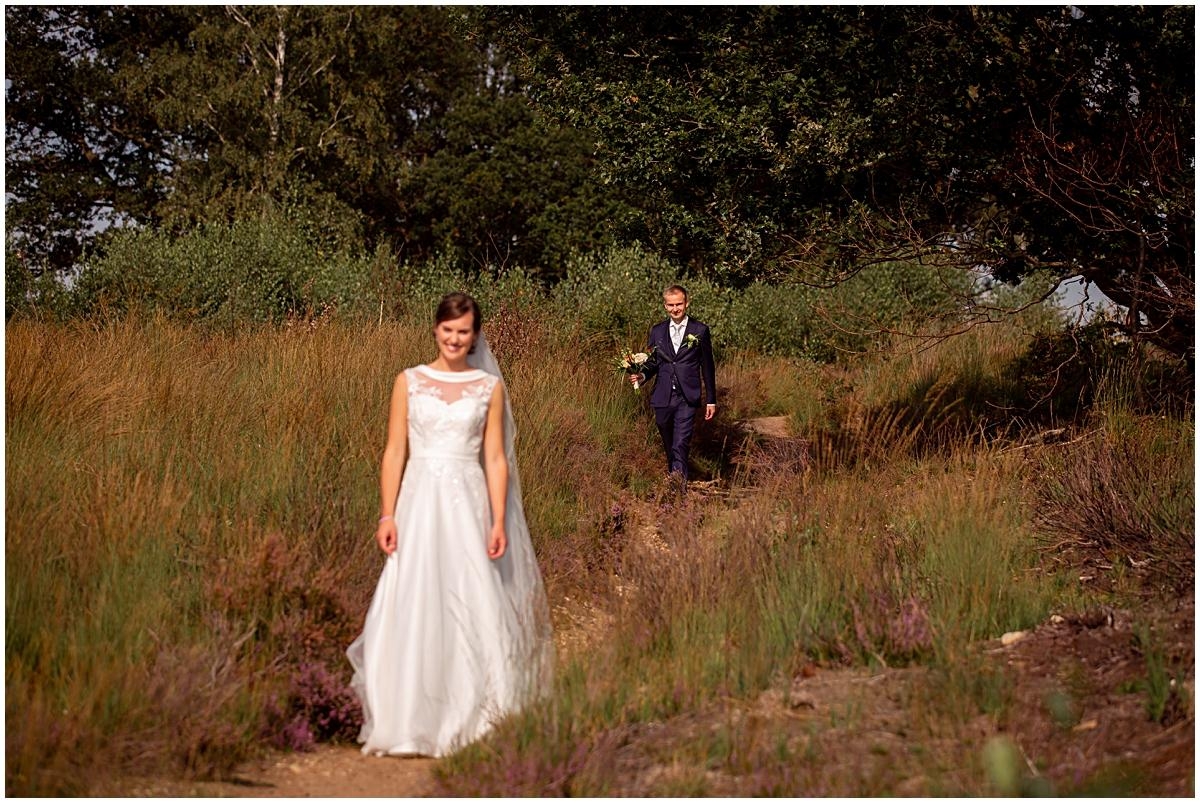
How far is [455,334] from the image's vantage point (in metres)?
6.05

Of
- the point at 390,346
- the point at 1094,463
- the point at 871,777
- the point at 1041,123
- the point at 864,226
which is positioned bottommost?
the point at 871,777

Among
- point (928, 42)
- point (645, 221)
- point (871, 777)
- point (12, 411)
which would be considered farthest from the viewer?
point (645, 221)

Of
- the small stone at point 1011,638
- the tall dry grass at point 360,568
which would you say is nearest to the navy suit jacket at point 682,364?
the tall dry grass at point 360,568

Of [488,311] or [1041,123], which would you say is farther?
[488,311]

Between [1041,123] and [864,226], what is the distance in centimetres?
171

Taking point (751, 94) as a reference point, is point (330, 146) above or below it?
above

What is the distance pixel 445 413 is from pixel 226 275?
499 inches

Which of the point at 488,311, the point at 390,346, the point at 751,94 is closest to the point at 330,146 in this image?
the point at 488,311

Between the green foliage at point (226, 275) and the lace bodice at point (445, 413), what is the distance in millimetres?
9608

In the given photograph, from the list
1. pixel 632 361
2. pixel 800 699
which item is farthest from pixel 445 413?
pixel 632 361

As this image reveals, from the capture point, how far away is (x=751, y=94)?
10.6 meters

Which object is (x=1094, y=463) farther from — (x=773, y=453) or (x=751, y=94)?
(x=751, y=94)

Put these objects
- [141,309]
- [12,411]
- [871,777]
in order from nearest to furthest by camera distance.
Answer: [871,777] < [12,411] < [141,309]

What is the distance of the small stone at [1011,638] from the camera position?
646 centimetres
